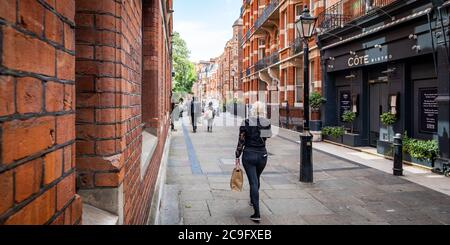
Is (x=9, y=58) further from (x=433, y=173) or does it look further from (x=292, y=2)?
(x=292, y=2)

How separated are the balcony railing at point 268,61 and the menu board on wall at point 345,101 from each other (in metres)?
11.3

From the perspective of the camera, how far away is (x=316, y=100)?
680 inches

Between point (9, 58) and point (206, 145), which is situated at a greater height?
point (9, 58)

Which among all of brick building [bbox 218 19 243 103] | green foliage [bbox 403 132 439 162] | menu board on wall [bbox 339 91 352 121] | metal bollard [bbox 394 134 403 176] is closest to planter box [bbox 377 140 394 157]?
green foliage [bbox 403 132 439 162]

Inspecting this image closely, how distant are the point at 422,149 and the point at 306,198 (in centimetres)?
472

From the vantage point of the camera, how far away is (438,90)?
32.5 ft

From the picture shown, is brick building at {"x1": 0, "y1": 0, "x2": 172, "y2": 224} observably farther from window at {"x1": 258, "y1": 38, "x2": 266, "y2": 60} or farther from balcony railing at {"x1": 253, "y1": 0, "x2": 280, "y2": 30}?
window at {"x1": 258, "y1": 38, "x2": 266, "y2": 60}

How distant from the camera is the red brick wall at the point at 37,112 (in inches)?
33.7

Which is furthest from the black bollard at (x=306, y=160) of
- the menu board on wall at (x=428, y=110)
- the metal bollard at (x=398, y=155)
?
the menu board on wall at (x=428, y=110)

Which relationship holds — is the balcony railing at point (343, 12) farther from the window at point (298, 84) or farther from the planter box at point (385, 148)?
the window at point (298, 84)

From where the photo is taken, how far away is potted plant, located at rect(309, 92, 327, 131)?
1728 centimetres

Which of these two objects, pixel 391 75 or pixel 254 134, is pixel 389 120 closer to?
pixel 391 75
